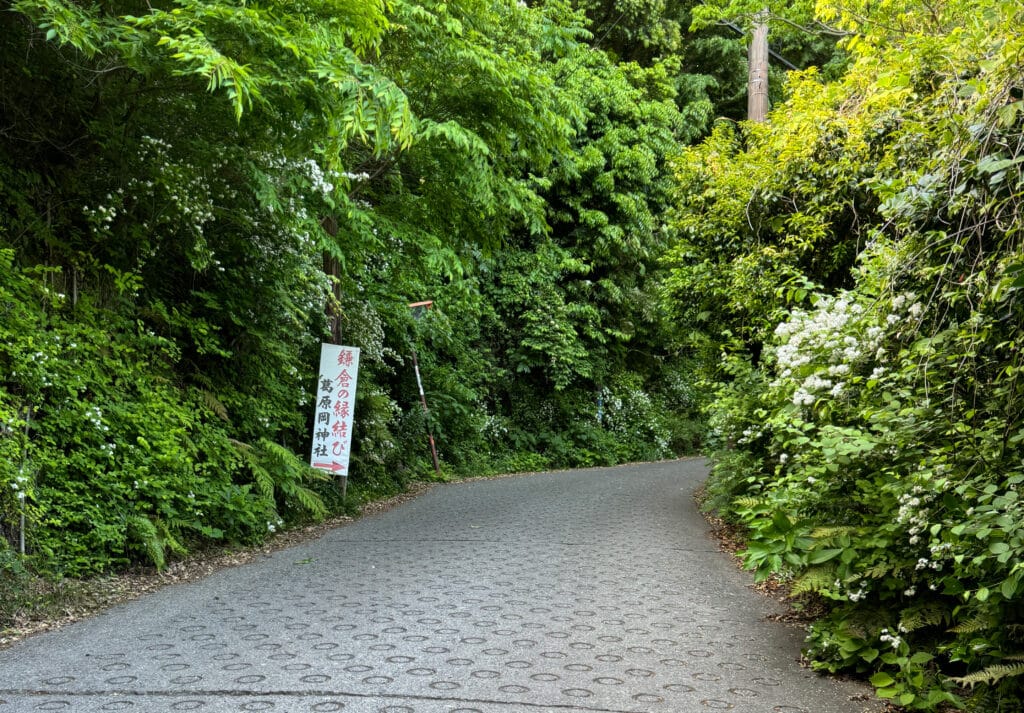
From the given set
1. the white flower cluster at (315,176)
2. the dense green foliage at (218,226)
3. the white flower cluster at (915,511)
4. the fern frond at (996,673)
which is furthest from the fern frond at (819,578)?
the white flower cluster at (315,176)

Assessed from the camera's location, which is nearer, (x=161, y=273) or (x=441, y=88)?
(x=161, y=273)

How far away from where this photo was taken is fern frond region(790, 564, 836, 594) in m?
4.91

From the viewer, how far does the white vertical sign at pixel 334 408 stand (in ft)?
38.1

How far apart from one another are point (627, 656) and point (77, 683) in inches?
124

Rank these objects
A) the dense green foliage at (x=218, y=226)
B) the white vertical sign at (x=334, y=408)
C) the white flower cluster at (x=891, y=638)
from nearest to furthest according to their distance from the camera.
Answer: the white flower cluster at (x=891, y=638)
the dense green foliage at (x=218, y=226)
the white vertical sign at (x=334, y=408)

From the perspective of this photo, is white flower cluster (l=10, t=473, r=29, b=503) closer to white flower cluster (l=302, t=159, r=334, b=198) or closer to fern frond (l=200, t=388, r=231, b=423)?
fern frond (l=200, t=388, r=231, b=423)

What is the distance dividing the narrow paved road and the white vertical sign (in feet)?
8.40

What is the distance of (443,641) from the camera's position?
17.7ft

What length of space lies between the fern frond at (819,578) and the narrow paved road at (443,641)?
0.51m

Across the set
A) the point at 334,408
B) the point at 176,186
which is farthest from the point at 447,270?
the point at 176,186

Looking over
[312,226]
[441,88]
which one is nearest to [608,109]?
[441,88]

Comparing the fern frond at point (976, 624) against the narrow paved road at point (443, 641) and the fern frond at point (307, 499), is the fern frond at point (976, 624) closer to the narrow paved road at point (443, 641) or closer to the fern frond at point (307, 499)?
the narrow paved road at point (443, 641)

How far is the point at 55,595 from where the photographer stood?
239 inches

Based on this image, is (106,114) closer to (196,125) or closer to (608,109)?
(196,125)
